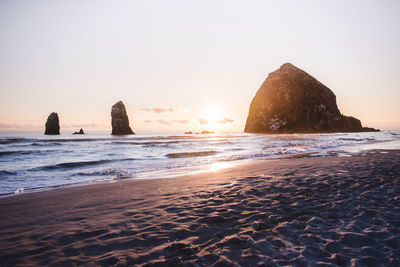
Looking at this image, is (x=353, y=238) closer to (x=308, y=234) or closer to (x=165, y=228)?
(x=308, y=234)

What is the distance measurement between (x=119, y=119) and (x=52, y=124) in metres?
26.7

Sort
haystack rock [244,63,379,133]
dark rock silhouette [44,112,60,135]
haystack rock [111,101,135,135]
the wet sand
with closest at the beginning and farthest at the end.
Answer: the wet sand → dark rock silhouette [44,112,60,135] → haystack rock [111,101,135,135] → haystack rock [244,63,379,133]

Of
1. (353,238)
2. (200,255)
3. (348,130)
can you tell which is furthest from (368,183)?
(348,130)

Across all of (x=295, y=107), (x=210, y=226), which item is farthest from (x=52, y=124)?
(x=295, y=107)

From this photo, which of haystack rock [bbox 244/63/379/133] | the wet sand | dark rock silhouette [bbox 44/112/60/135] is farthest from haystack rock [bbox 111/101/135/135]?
the wet sand

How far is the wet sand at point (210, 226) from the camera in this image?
3188 millimetres

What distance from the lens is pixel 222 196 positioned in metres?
6.31

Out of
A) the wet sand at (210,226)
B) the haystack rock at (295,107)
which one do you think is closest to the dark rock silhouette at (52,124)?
the haystack rock at (295,107)

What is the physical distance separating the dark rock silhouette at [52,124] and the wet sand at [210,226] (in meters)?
98.5

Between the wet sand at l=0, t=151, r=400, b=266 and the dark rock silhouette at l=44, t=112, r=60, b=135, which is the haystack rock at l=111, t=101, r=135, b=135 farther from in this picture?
the wet sand at l=0, t=151, r=400, b=266

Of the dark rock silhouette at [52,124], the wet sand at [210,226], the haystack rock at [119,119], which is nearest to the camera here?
the wet sand at [210,226]

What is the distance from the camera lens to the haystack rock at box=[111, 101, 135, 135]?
94562 millimetres

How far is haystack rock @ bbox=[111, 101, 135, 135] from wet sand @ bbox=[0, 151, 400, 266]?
93116 millimetres

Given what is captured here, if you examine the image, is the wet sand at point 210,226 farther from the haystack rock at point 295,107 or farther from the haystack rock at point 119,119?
the haystack rock at point 295,107
